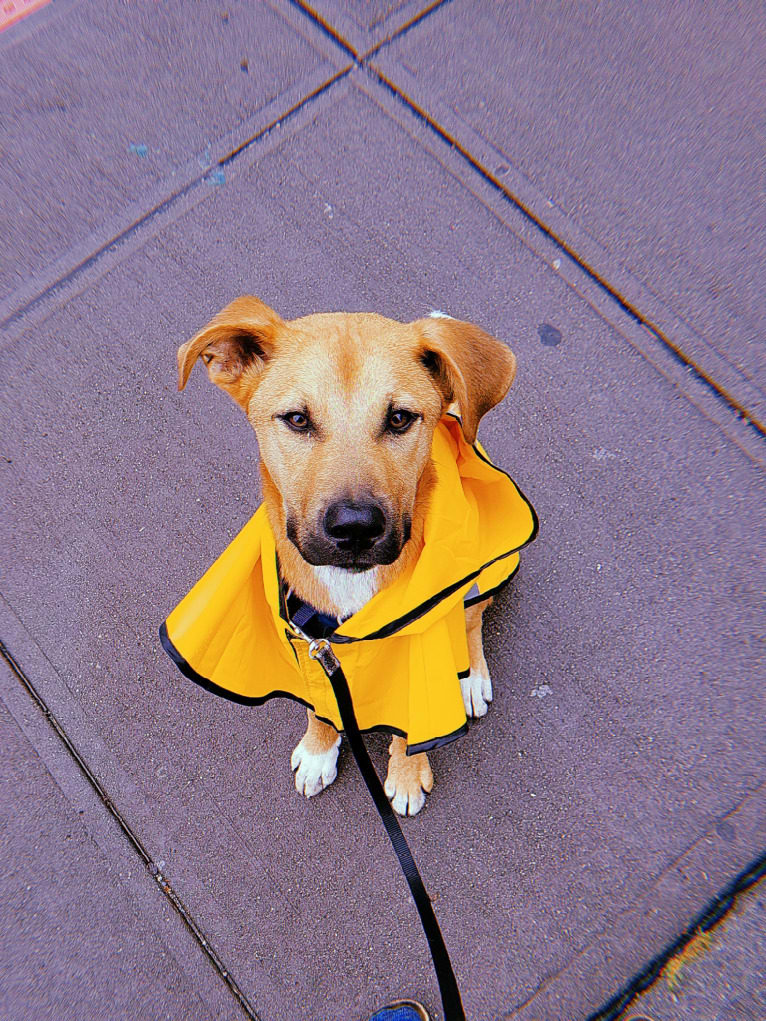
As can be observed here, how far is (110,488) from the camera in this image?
11.8 feet

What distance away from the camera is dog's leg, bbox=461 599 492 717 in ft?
10.2

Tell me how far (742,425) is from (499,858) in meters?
2.29

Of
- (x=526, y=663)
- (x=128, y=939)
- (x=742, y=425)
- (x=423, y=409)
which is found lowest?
(x=128, y=939)

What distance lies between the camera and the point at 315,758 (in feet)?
9.91

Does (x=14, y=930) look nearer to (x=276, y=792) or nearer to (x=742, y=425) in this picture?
(x=276, y=792)

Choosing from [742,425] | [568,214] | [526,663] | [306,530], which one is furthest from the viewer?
[568,214]

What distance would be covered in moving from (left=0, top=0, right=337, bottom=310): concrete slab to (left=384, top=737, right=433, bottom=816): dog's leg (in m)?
3.09

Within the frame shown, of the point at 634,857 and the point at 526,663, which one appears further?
the point at 526,663

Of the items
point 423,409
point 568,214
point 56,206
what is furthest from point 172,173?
point 423,409

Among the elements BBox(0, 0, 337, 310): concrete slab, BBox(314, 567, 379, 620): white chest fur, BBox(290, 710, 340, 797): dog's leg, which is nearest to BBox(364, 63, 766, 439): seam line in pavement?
BBox(0, 0, 337, 310): concrete slab

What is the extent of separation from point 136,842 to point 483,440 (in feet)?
7.77

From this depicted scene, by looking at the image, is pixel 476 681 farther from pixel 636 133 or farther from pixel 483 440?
pixel 636 133

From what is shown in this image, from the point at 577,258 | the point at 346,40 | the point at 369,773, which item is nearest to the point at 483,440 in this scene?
the point at 577,258

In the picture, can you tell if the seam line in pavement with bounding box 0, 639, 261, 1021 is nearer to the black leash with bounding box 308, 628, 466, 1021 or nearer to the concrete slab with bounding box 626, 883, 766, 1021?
the black leash with bounding box 308, 628, 466, 1021
